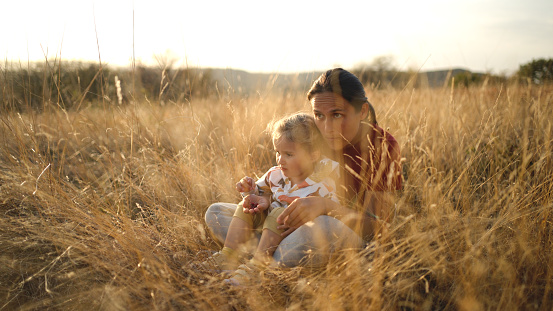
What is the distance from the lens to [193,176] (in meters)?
2.67

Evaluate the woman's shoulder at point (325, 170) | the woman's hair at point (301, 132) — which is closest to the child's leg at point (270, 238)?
the woman's shoulder at point (325, 170)

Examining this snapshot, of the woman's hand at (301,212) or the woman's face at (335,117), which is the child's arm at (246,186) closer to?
the woman's hand at (301,212)

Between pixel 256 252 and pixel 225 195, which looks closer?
pixel 256 252

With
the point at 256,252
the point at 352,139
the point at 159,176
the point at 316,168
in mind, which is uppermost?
the point at 352,139

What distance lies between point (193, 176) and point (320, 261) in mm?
1344

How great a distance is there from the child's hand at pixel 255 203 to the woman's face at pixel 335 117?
1.74ft

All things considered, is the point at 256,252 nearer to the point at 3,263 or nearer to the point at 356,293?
the point at 356,293

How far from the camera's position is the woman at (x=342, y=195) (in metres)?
1.71

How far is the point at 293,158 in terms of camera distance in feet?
6.53

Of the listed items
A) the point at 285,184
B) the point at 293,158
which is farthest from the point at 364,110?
the point at 285,184

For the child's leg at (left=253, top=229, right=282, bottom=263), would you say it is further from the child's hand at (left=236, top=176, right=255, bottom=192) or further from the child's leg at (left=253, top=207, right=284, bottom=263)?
the child's hand at (left=236, top=176, right=255, bottom=192)

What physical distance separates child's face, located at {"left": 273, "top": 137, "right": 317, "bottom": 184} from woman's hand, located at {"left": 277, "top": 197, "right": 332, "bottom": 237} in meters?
0.26

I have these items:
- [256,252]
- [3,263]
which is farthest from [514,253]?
[3,263]

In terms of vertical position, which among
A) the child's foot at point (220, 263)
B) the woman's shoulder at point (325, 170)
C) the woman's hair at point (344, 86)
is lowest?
the child's foot at point (220, 263)
